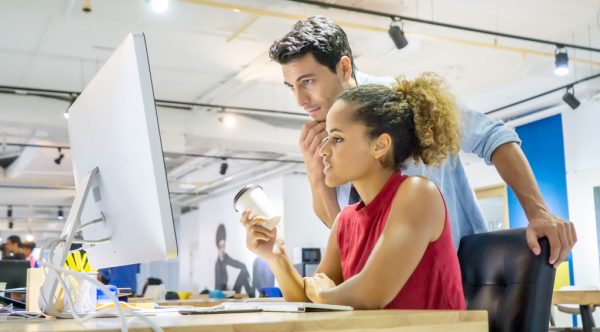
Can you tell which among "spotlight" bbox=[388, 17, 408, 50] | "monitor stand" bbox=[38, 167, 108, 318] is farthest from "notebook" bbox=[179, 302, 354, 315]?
"spotlight" bbox=[388, 17, 408, 50]

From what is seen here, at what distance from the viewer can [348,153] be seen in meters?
1.60

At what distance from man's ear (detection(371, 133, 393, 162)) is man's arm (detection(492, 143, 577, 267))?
1.24ft

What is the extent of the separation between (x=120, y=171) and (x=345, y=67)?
3.22 ft

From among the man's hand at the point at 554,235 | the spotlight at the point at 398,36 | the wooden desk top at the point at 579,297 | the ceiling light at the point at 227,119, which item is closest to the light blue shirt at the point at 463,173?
the man's hand at the point at 554,235

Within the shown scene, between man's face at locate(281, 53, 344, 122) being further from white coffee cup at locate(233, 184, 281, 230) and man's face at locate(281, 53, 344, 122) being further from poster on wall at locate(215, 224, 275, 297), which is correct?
poster on wall at locate(215, 224, 275, 297)

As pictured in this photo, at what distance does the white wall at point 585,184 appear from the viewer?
9.13 meters

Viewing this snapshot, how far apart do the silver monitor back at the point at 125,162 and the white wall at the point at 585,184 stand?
28.5 feet

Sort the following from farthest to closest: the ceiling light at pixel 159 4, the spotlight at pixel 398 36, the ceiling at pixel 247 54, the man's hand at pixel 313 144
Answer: the ceiling at pixel 247 54 < the spotlight at pixel 398 36 < the ceiling light at pixel 159 4 < the man's hand at pixel 313 144

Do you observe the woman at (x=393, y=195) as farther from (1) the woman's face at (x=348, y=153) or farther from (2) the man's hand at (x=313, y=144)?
(2) the man's hand at (x=313, y=144)

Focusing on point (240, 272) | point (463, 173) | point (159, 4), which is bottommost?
point (240, 272)

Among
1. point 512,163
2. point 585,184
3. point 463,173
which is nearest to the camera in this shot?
point 512,163

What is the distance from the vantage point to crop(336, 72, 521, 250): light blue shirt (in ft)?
6.31

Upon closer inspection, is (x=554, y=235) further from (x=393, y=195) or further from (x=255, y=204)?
(x=255, y=204)

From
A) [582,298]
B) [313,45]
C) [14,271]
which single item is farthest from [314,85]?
[582,298]
